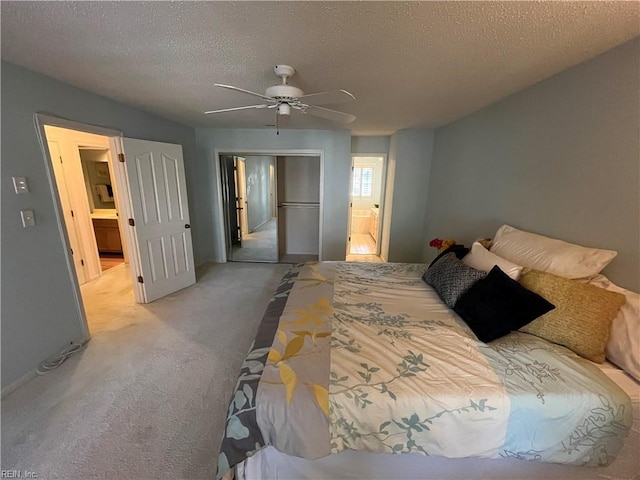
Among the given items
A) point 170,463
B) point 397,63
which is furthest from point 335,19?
point 170,463

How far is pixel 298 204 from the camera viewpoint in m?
5.21

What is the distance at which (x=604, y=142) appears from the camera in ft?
5.12

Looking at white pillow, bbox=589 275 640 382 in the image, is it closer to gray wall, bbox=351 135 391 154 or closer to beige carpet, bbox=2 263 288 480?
beige carpet, bbox=2 263 288 480

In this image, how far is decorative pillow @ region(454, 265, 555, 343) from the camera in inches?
56.7

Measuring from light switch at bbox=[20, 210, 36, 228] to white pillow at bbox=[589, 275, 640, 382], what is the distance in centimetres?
373

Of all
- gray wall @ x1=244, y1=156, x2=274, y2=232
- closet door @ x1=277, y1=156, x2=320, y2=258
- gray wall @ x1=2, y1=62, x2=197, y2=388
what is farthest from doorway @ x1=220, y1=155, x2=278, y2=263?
gray wall @ x1=2, y1=62, x2=197, y2=388

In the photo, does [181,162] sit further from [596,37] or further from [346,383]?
[596,37]

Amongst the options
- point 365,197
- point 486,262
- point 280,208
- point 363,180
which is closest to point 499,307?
point 486,262

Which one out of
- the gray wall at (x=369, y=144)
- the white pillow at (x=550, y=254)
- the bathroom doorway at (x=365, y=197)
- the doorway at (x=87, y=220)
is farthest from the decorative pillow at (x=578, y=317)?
the bathroom doorway at (x=365, y=197)

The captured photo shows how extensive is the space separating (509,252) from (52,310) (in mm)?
3673

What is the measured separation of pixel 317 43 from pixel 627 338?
219 cm

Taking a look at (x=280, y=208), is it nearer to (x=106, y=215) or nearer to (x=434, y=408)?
(x=106, y=215)

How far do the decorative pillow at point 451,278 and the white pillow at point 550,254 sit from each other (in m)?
0.33

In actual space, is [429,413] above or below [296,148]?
below
